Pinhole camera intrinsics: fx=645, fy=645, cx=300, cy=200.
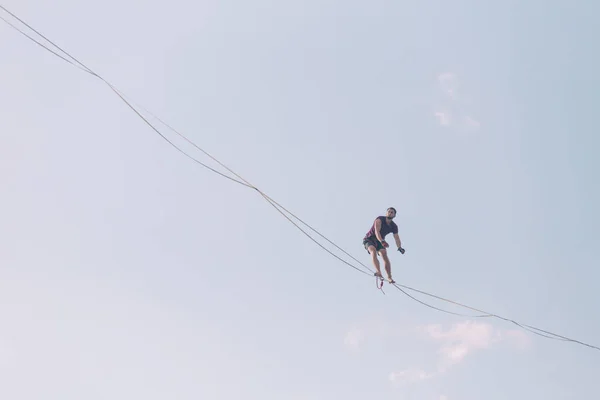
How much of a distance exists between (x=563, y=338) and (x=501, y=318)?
1.16 meters

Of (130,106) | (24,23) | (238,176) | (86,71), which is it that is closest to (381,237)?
(238,176)

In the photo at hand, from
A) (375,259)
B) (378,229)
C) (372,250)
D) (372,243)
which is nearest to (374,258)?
(375,259)

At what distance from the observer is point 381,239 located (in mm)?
12867

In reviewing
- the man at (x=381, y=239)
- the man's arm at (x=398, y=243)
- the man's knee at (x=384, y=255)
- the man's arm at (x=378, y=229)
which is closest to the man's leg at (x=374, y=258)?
the man at (x=381, y=239)

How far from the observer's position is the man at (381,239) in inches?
506

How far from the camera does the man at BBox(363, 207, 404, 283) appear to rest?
1284 cm

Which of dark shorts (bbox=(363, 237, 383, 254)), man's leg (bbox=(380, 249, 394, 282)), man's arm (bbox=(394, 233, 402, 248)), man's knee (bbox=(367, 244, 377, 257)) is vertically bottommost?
man's leg (bbox=(380, 249, 394, 282))

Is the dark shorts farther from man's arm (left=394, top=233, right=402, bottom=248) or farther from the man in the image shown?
man's arm (left=394, top=233, right=402, bottom=248)

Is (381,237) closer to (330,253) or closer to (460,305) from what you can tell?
(330,253)

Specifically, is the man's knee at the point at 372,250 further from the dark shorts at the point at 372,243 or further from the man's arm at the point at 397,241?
the man's arm at the point at 397,241

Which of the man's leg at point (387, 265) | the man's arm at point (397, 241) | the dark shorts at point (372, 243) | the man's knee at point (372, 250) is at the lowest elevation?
the man's leg at point (387, 265)

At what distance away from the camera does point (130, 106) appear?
1158 cm

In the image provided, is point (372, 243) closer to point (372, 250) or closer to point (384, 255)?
point (372, 250)

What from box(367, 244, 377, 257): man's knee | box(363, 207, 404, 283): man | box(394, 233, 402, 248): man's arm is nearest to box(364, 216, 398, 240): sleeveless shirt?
box(363, 207, 404, 283): man
